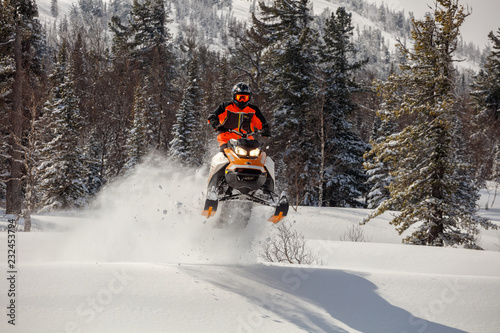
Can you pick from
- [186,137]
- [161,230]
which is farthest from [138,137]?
[161,230]

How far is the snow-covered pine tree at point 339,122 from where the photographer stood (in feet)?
88.0

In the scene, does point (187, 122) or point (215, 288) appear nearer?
point (215, 288)

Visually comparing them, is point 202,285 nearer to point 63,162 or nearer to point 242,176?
point 242,176

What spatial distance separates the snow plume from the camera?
782cm

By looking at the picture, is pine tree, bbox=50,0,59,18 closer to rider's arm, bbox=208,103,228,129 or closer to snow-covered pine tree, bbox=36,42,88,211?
snow-covered pine tree, bbox=36,42,88,211

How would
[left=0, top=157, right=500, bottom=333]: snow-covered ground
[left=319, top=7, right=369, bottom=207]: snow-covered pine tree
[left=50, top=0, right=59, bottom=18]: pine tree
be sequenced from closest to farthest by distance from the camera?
[left=0, top=157, right=500, bottom=333]: snow-covered ground → [left=319, top=7, right=369, bottom=207]: snow-covered pine tree → [left=50, top=0, right=59, bottom=18]: pine tree

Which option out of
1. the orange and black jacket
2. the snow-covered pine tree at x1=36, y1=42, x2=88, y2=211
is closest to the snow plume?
the orange and black jacket

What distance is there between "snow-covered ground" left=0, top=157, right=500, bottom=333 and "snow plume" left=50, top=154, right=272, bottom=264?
0.03 meters

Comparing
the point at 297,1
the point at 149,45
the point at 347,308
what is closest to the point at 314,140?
the point at 297,1

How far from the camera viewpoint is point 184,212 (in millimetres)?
8383

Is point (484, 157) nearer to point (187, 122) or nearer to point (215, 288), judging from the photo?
point (187, 122)

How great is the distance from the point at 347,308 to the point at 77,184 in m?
24.3

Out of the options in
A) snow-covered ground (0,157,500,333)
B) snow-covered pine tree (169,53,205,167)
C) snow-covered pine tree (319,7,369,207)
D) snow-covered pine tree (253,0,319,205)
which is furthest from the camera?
snow-covered pine tree (169,53,205,167)

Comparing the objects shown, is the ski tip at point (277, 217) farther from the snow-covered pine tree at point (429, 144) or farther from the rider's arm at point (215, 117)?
the snow-covered pine tree at point (429, 144)
